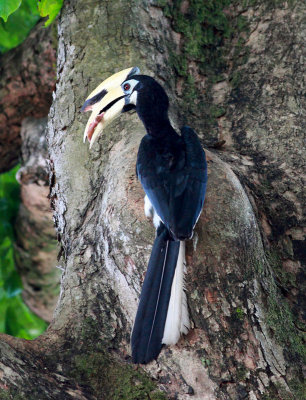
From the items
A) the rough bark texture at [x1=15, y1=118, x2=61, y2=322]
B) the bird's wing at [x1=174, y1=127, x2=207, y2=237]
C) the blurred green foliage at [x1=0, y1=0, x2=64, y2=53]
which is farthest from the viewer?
the blurred green foliage at [x1=0, y1=0, x2=64, y2=53]

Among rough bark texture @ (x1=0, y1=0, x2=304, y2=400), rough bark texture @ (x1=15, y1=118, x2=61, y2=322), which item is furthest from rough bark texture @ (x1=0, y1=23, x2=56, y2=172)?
rough bark texture @ (x1=0, y1=0, x2=304, y2=400)

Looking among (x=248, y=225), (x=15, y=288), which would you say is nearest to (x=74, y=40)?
(x=248, y=225)

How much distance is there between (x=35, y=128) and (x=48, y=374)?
2570 mm

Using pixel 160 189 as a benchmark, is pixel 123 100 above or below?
above

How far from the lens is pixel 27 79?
4254 millimetres

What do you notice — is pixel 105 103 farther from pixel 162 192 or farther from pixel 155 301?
pixel 155 301

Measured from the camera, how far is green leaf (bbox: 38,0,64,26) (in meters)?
3.44

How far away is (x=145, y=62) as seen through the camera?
10.4 ft

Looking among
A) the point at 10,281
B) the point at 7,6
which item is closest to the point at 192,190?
the point at 7,6

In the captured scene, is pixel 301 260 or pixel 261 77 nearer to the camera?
pixel 301 260

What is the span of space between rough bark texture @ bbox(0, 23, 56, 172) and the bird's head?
1.37 meters

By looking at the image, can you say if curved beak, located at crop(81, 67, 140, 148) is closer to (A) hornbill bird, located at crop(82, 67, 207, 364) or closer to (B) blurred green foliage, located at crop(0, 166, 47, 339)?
(A) hornbill bird, located at crop(82, 67, 207, 364)

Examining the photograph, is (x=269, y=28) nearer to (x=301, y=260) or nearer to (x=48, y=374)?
(x=301, y=260)

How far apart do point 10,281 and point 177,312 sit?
2.88m
